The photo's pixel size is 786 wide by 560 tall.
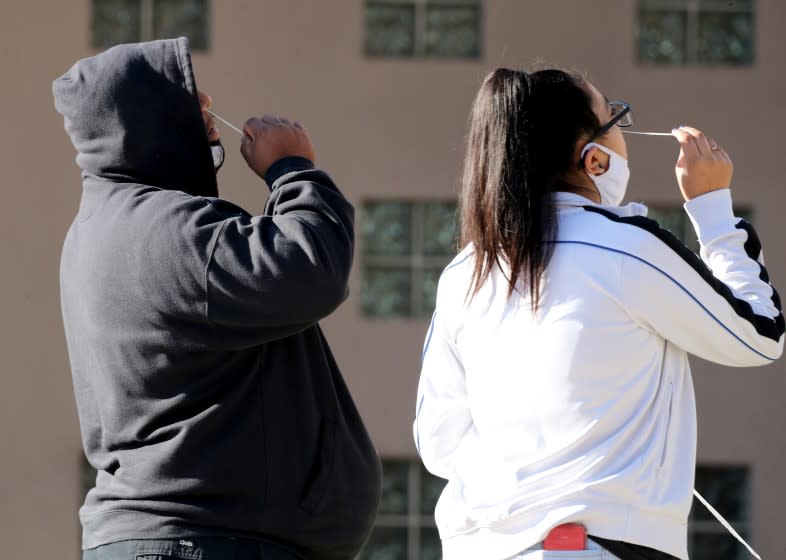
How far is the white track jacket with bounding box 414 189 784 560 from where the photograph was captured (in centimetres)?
211

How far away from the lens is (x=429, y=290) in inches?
398

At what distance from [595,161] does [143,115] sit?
2.85 ft

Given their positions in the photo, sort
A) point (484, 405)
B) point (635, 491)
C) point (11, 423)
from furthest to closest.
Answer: point (11, 423) → point (484, 405) → point (635, 491)

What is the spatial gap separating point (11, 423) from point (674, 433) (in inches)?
327

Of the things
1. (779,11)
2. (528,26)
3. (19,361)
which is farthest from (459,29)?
(19,361)

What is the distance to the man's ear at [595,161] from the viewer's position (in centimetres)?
231

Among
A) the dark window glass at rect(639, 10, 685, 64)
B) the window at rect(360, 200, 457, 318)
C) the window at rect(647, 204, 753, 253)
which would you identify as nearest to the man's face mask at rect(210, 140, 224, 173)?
the window at rect(360, 200, 457, 318)

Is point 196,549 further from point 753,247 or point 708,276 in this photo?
point 753,247

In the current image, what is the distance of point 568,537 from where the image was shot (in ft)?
6.87

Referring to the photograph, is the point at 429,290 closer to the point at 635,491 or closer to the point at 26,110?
the point at 26,110

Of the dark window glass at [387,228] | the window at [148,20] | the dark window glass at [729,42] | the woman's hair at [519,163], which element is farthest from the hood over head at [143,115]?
the dark window glass at [729,42]

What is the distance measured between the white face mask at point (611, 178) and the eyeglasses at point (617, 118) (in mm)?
25

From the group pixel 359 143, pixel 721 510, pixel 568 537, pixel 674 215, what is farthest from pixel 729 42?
pixel 568 537

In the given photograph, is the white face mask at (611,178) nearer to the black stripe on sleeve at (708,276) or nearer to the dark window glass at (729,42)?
the black stripe on sleeve at (708,276)
